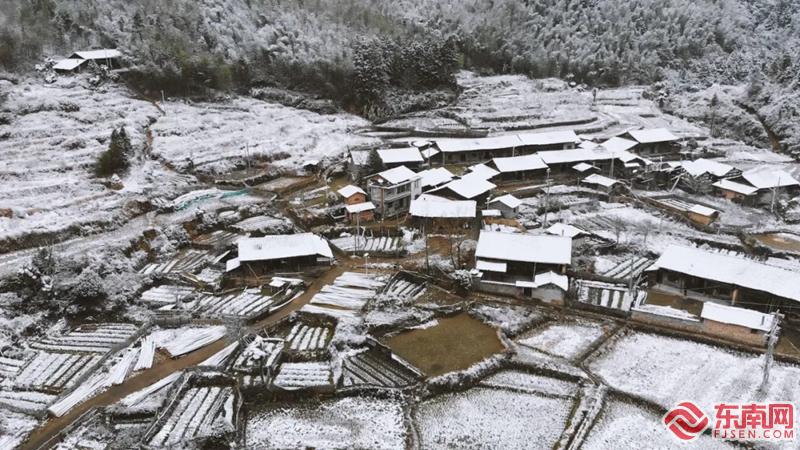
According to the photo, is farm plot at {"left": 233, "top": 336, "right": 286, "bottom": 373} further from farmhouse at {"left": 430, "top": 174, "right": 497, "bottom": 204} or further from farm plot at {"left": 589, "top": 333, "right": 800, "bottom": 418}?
farmhouse at {"left": 430, "top": 174, "right": 497, "bottom": 204}

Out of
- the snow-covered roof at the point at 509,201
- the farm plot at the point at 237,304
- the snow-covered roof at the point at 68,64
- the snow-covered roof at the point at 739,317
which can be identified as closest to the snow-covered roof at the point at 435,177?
the snow-covered roof at the point at 509,201

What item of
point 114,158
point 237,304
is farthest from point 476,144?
point 114,158

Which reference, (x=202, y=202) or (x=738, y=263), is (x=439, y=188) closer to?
(x=202, y=202)

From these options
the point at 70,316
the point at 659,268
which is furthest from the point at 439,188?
the point at 70,316

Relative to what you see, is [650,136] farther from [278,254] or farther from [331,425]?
[331,425]

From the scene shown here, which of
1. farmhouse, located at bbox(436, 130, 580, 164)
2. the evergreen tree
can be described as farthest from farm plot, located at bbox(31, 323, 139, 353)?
farmhouse, located at bbox(436, 130, 580, 164)

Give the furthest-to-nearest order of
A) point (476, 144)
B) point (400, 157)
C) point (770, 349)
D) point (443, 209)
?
point (476, 144) → point (400, 157) → point (443, 209) → point (770, 349)

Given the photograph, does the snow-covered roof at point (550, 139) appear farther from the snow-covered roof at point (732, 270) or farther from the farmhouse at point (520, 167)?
the snow-covered roof at point (732, 270)
